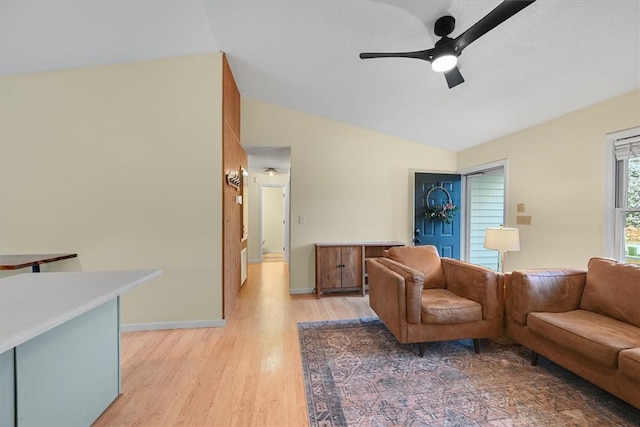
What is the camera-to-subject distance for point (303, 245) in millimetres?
4039

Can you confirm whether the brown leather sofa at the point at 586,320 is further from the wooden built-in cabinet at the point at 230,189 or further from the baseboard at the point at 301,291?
the wooden built-in cabinet at the point at 230,189

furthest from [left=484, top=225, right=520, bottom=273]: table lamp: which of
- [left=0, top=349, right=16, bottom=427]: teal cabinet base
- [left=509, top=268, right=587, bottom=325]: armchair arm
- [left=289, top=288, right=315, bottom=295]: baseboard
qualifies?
[left=0, top=349, right=16, bottom=427]: teal cabinet base

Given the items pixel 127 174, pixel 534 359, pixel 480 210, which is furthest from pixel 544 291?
pixel 127 174

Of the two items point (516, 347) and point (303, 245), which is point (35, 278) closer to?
point (303, 245)

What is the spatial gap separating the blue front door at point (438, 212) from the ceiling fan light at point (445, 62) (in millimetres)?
2464

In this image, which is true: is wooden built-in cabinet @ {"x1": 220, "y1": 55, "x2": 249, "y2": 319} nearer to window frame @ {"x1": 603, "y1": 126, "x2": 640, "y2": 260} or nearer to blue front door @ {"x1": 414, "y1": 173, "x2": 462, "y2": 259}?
blue front door @ {"x1": 414, "y1": 173, "x2": 462, "y2": 259}

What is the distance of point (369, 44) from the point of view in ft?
7.61

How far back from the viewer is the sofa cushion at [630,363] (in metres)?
1.41

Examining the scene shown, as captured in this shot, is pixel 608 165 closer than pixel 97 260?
Yes

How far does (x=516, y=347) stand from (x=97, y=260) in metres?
4.10

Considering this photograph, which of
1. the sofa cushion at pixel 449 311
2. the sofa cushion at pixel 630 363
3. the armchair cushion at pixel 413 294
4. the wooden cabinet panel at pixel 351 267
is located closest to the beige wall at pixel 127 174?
the wooden cabinet panel at pixel 351 267

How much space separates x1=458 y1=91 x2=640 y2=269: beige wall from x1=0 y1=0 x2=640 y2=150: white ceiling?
0.54 feet

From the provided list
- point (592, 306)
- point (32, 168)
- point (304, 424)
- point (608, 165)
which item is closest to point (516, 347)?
point (592, 306)

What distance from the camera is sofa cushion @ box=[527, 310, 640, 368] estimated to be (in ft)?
5.11
